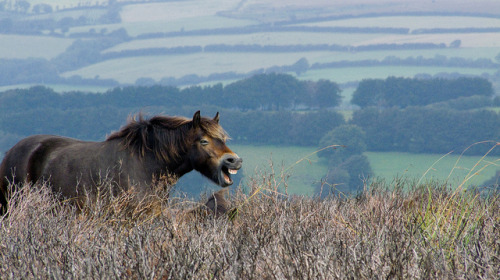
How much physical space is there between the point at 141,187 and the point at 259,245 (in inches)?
110

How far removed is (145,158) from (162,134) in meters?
0.34

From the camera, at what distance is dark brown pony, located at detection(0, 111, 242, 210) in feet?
21.8

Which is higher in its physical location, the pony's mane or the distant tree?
the pony's mane

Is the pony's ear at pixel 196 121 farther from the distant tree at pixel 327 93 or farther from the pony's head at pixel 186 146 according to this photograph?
the distant tree at pixel 327 93

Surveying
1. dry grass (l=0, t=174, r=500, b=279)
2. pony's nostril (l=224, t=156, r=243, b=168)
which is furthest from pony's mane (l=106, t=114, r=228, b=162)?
dry grass (l=0, t=174, r=500, b=279)

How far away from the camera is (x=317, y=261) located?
3582mm

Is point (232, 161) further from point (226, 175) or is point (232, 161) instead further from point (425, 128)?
point (425, 128)

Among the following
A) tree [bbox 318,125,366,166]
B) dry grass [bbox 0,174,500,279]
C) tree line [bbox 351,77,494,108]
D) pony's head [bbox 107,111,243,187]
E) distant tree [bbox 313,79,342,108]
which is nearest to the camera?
dry grass [bbox 0,174,500,279]

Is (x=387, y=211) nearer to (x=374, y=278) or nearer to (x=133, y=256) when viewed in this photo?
(x=374, y=278)

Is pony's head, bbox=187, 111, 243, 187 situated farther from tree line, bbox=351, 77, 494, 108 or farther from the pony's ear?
tree line, bbox=351, 77, 494, 108

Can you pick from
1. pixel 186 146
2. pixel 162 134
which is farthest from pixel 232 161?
pixel 162 134

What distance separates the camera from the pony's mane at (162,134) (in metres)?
6.76

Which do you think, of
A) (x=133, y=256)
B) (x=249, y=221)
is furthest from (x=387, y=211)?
(x=133, y=256)

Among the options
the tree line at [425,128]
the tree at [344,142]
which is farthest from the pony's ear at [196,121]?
the tree line at [425,128]
